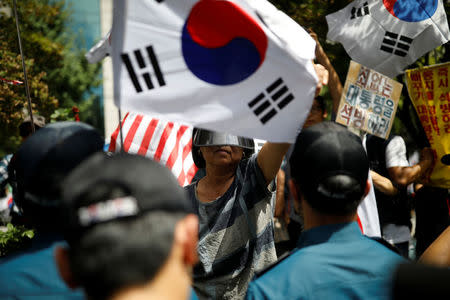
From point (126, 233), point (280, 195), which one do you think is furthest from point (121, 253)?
point (280, 195)

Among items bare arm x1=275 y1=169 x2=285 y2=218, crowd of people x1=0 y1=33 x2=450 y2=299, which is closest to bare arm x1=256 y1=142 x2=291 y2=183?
crowd of people x1=0 y1=33 x2=450 y2=299

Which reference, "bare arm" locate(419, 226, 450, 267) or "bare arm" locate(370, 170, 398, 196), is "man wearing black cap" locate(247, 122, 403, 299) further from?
"bare arm" locate(370, 170, 398, 196)

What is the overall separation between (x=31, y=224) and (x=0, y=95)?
3872 mm

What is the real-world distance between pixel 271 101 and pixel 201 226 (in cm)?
93

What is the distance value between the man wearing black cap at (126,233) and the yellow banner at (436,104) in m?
3.06

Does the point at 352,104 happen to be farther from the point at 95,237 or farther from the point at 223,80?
the point at 95,237

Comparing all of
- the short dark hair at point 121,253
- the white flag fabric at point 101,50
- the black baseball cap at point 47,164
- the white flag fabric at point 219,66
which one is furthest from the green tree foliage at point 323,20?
the short dark hair at point 121,253

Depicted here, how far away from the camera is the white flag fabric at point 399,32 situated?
3670 millimetres

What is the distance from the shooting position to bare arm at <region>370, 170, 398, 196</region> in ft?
12.8

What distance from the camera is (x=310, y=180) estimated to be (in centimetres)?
182

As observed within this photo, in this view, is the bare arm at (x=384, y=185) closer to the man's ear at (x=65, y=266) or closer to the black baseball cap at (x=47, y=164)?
the black baseball cap at (x=47, y=164)

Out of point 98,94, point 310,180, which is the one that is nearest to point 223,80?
point 310,180

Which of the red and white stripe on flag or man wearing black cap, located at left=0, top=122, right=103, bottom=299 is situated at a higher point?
man wearing black cap, located at left=0, top=122, right=103, bottom=299

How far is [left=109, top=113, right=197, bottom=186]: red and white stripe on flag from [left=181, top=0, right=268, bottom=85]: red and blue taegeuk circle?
69.8 inches
